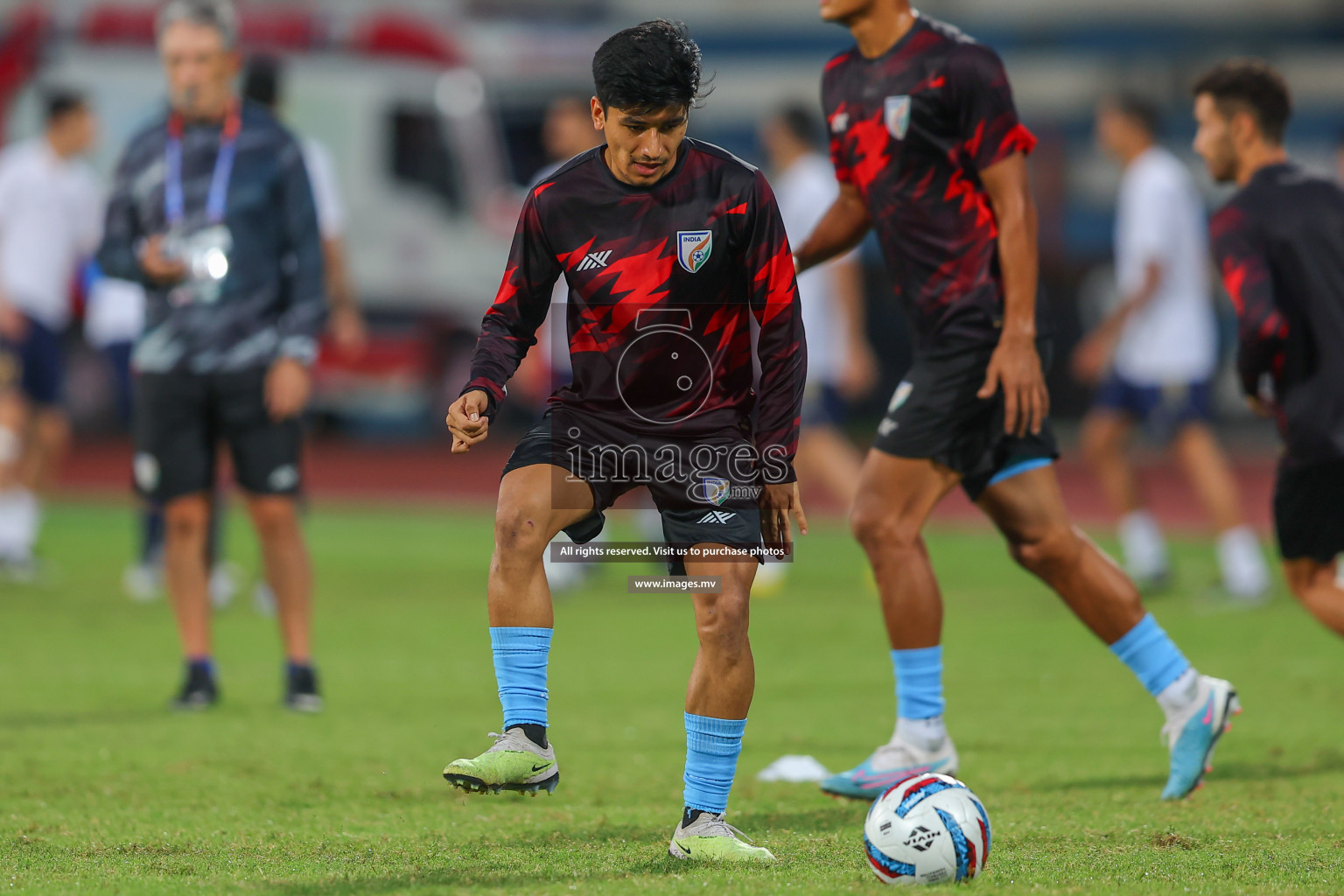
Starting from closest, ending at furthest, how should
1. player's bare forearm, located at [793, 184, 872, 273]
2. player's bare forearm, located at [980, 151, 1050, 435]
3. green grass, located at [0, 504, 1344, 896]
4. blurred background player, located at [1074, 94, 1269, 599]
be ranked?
1. green grass, located at [0, 504, 1344, 896]
2. player's bare forearm, located at [980, 151, 1050, 435]
3. player's bare forearm, located at [793, 184, 872, 273]
4. blurred background player, located at [1074, 94, 1269, 599]

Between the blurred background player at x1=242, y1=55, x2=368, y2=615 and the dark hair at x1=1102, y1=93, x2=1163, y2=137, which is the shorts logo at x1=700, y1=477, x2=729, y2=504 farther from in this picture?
the dark hair at x1=1102, y1=93, x2=1163, y2=137

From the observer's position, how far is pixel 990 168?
202 inches

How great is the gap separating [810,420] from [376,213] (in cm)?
1158

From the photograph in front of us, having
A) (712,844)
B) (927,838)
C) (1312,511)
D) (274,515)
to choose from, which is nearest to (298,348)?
(274,515)

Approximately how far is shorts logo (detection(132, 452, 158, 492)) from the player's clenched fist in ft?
9.82

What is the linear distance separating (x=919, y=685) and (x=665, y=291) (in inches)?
65.7

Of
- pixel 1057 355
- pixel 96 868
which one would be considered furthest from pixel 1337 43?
pixel 96 868

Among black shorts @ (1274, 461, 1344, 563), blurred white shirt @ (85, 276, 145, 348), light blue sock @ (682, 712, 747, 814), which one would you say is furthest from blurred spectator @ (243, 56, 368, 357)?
black shorts @ (1274, 461, 1344, 563)

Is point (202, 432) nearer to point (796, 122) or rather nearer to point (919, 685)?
point (919, 685)

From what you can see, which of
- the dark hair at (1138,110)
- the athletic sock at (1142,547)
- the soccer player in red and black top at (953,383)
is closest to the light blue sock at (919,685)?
the soccer player in red and black top at (953,383)

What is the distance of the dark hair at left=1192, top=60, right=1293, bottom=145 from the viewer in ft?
18.7

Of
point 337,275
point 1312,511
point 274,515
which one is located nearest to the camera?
point 1312,511

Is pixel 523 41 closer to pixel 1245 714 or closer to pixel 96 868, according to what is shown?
pixel 1245 714

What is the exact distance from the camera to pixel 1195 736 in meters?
5.16
